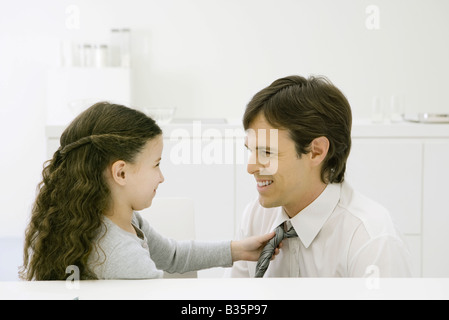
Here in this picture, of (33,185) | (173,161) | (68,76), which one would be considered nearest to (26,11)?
(68,76)

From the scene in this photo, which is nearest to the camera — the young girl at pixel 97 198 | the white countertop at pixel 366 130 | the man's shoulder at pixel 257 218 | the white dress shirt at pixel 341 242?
the young girl at pixel 97 198

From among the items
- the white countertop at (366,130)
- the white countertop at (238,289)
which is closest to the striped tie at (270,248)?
the white countertop at (238,289)

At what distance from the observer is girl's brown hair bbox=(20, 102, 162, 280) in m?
1.11

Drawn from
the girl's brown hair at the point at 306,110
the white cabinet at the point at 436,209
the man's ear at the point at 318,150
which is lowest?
the white cabinet at the point at 436,209

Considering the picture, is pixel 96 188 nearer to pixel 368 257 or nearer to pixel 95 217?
pixel 95 217

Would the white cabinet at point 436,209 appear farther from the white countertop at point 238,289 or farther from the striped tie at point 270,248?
the white countertop at point 238,289

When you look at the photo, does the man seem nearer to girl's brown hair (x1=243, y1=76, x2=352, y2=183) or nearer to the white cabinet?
girl's brown hair (x1=243, y1=76, x2=352, y2=183)

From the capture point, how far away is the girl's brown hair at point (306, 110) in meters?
1.47

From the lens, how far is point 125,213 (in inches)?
48.5

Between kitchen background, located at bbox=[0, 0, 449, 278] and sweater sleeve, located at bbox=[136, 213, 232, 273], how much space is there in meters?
2.98

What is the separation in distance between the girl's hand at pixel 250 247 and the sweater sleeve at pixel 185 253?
0.05ft

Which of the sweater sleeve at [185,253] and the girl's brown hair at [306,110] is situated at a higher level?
the girl's brown hair at [306,110]
